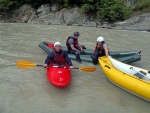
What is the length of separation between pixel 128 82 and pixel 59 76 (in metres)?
1.48

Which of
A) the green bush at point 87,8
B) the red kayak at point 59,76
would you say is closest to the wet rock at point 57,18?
the green bush at point 87,8

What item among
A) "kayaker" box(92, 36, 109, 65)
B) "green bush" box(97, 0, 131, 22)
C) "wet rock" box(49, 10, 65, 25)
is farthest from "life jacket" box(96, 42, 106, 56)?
"wet rock" box(49, 10, 65, 25)

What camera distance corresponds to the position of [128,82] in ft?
16.7

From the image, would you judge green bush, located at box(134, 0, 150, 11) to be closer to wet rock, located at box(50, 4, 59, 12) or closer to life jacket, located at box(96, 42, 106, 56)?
wet rock, located at box(50, 4, 59, 12)

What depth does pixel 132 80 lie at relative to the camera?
502cm

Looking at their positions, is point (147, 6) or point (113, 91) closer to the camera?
point (113, 91)

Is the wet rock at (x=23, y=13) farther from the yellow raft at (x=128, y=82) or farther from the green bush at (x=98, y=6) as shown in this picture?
the yellow raft at (x=128, y=82)

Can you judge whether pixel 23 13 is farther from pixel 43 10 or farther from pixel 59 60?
pixel 59 60

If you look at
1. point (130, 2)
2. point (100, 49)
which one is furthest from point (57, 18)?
point (100, 49)

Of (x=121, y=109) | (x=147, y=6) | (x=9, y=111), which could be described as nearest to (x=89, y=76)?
(x=121, y=109)

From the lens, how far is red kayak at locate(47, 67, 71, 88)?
17.3ft

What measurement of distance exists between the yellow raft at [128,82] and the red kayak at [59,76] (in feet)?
3.15

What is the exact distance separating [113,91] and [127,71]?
54 centimetres

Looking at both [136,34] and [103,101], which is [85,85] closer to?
[103,101]
